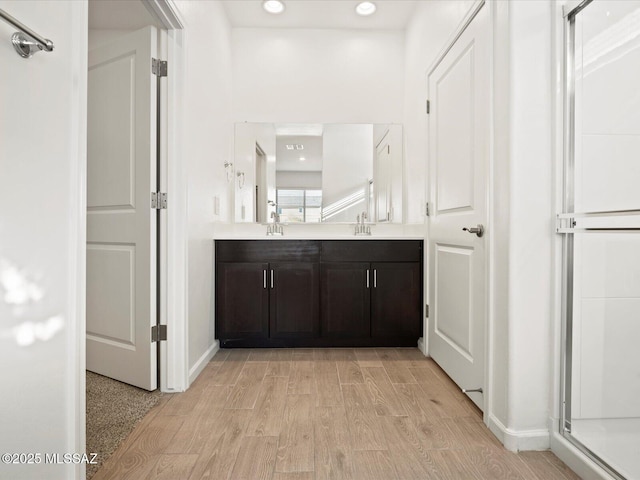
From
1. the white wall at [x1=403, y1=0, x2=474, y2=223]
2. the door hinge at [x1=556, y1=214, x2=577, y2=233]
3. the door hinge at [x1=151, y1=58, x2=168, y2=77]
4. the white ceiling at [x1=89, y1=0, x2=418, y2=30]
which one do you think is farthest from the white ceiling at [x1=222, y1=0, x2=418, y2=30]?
the door hinge at [x1=556, y1=214, x2=577, y2=233]

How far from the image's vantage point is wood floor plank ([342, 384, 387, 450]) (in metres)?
1.52

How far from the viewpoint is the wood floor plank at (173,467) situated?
4.32ft

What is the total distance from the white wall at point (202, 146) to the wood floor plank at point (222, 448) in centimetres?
56

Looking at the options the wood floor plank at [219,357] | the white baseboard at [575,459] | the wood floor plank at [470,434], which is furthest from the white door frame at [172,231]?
the white baseboard at [575,459]

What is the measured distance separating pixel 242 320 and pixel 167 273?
83 centimetres

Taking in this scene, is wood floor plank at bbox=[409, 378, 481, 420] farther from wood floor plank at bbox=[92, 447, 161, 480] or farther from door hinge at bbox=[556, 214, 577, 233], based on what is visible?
wood floor plank at bbox=[92, 447, 161, 480]

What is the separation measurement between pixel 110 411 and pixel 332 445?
1060 mm

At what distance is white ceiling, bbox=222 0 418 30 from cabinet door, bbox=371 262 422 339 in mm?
2001

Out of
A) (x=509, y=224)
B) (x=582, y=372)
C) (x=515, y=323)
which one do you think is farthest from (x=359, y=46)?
(x=582, y=372)

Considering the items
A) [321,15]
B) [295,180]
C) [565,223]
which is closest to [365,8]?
[321,15]

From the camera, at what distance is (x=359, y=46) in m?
3.33

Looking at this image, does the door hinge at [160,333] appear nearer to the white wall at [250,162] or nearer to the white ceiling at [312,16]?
→ the white wall at [250,162]

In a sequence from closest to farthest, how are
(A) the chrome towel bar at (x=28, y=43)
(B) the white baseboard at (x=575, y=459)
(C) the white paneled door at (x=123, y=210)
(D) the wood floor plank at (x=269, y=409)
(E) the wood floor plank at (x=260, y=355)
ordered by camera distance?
(A) the chrome towel bar at (x=28, y=43), (B) the white baseboard at (x=575, y=459), (D) the wood floor plank at (x=269, y=409), (C) the white paneled door at (x=123, y=210), (E) the wood floor plank at (x=260, y=355)

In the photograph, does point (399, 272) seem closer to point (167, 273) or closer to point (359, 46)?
point (167, 273)
